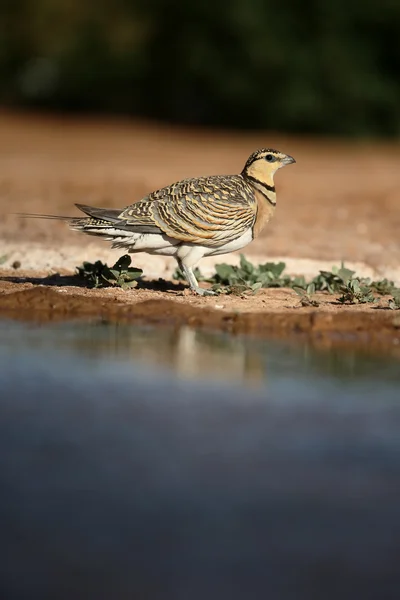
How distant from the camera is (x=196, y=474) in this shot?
4027 mm

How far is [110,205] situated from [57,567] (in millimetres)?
10621

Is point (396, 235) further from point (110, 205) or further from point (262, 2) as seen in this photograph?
point (262, 2)

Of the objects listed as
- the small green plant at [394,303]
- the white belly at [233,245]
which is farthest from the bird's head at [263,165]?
the small green plant at [394,303]

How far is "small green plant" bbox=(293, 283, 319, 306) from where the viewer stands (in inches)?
303

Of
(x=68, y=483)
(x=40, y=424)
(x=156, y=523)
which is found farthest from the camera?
(x=40, y=424)

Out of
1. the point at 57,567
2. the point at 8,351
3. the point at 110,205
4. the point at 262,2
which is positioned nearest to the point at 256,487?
the point at 57,567

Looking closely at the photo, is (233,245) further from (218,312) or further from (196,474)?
(196,474)

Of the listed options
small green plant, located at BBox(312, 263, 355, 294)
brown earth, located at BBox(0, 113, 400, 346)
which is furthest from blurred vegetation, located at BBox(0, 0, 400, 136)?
small green plant, located at BBox(312, 263, 355, 294)

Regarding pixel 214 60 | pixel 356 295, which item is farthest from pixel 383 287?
pixel 214 60

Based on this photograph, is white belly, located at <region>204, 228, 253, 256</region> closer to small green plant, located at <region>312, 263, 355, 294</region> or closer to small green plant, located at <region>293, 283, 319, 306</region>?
small green plant, located at <region>293, 283, 319, 306</region>

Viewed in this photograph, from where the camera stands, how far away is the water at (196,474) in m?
3.29

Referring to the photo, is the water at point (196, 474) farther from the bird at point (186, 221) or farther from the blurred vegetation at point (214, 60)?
the blurred vegetation at point (214, 60)

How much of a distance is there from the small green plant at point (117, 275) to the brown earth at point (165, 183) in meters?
0.11

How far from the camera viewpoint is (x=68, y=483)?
390 centimetres
